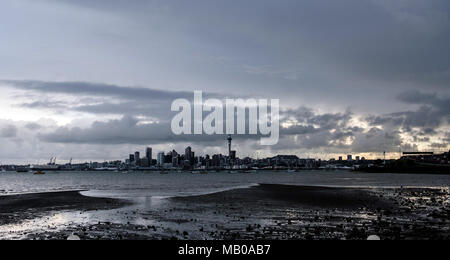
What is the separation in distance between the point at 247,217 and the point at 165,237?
41.3 ft

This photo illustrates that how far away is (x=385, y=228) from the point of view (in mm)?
29734

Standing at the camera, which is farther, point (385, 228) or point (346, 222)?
point (346, 222)

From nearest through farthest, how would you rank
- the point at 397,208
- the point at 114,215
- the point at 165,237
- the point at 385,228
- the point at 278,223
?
1. the point at 165,237
2. the point at 385,228
3. the point at 278,223
4. the point at 114,215
5. the point at 397,208

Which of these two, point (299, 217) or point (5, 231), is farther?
point (299, 217)
